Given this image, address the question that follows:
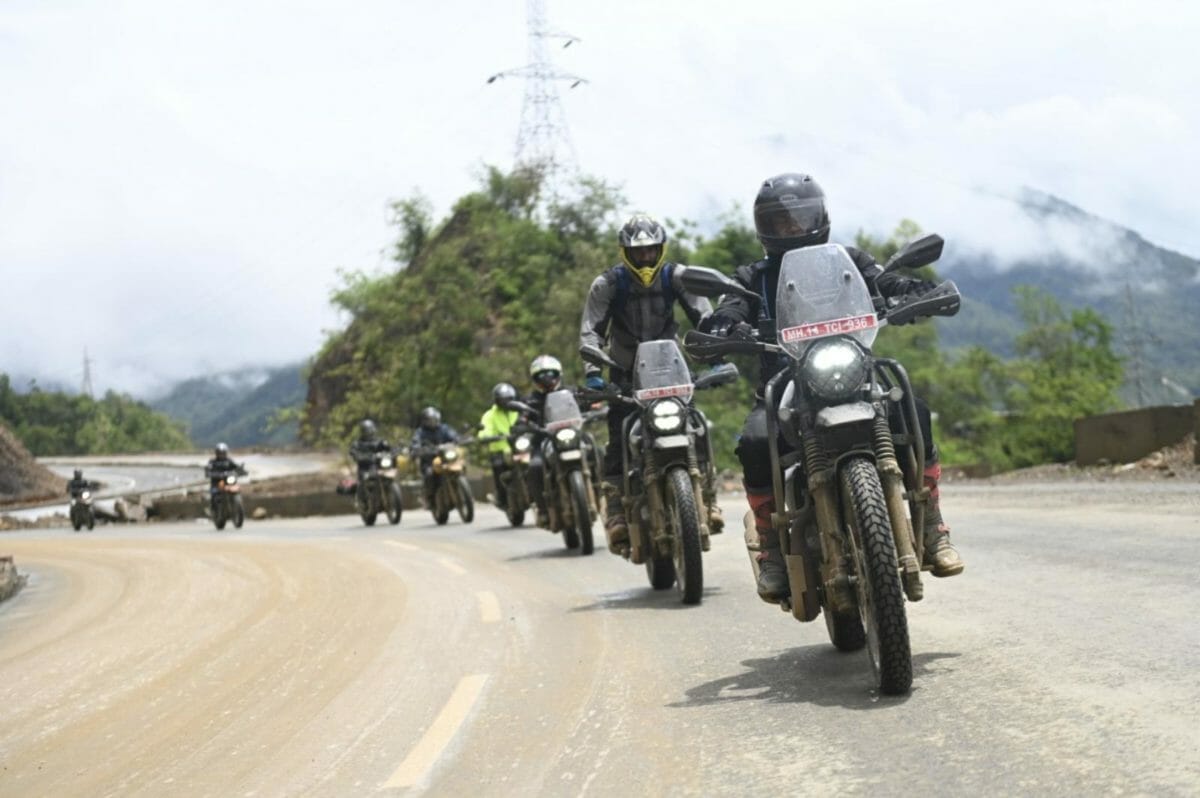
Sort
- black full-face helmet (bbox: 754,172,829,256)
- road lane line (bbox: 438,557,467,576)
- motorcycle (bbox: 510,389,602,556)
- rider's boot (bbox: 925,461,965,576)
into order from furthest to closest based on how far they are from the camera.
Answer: motorcycle (bbox: 510,389,602,556), road lane line (bbox: 438,557,467,576), black full-face helmet (bbox: 754,172,829,256), rider's boot (bbox: 925,461,965,576)

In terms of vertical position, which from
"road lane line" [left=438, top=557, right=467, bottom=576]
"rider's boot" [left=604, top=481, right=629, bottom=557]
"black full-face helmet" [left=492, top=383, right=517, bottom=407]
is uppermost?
"black full-face helmet" [left=492, top=383, right=517, bottom=407]

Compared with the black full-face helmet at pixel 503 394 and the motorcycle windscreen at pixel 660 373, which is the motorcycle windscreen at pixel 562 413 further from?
the motorcycle windscreen at pixel 660 373

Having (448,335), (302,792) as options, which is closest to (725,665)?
(302,792)

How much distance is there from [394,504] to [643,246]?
17.4 meters

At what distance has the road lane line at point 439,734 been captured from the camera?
18.0ft

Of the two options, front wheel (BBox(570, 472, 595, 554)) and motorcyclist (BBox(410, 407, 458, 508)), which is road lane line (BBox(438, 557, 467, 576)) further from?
motorcyclist (BBox(410, 407, 458, 508))

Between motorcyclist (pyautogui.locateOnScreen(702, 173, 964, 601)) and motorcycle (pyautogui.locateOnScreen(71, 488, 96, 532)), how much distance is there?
36928 millimetres

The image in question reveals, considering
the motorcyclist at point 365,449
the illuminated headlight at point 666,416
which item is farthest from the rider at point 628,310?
the motorcyclist at point 365,449

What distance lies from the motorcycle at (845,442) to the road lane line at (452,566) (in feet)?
27.5

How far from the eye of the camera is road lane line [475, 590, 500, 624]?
10.5 metres

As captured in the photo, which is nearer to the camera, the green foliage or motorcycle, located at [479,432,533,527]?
motorcycle, located at [479,432,533,527]

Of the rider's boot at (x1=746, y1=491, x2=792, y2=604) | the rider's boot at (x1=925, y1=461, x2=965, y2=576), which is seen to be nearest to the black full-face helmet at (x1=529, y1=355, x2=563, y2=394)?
the rider's boot at (x1=746, y1=491, x2=792, y2=604)

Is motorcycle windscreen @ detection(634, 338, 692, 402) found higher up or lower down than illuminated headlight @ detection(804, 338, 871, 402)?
higher up

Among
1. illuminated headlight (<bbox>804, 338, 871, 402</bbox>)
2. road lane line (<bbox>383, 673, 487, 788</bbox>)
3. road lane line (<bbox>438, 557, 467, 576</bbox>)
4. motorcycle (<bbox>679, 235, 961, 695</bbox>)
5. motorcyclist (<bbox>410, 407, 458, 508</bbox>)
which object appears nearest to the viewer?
road lane line (<bbox>383, 673, 487, 788</bbox>)
